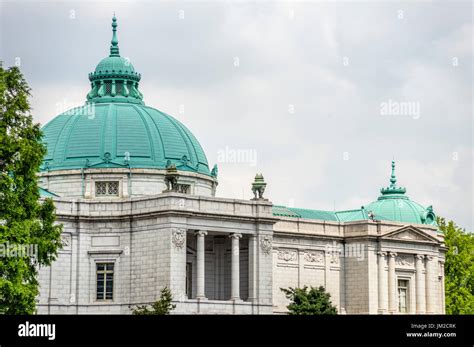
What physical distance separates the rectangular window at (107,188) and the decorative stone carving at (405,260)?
86.9 ft

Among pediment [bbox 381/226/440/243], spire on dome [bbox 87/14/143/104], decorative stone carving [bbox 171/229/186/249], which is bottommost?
→ decorative stone carving [bbox 171/229/186/249]

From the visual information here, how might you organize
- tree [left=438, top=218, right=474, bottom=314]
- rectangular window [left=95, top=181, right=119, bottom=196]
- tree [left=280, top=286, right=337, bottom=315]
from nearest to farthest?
tree [left=280, top=286, right=337, bottom=315] < rectangular window [left=95, top=181, right=119, bottom=196] < tree [left=438, top=218, right=474, bottom=314]

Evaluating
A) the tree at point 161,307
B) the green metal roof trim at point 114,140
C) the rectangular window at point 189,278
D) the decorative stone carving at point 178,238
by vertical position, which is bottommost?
the tree at point 161,307

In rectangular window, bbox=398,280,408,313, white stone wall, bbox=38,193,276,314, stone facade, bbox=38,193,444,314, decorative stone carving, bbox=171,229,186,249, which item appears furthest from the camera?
rectangular window, bbox=398,280,408,313

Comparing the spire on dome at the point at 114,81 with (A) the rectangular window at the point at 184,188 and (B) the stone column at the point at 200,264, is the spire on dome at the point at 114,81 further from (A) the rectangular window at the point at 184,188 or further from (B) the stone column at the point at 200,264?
(B) the stone column at the point at 200,264

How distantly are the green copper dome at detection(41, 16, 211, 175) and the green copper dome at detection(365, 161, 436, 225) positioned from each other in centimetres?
1859

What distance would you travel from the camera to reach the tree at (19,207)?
230 ft

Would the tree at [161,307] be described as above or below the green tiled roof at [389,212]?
below

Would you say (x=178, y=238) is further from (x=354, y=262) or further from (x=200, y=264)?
(x=354, y=262)

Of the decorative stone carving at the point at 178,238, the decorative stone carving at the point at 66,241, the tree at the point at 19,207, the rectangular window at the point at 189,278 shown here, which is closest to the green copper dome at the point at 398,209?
the rectangular window at the point at 189,278

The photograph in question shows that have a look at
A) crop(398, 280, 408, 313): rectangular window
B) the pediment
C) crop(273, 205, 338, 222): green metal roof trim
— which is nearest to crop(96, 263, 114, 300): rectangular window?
crop(273, 205, 338, 222): green metal roof trim

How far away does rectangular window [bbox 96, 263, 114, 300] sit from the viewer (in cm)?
10188

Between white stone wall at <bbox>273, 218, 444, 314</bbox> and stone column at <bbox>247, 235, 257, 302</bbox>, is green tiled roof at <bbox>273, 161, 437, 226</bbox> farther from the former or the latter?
stone column at <bbox>247, 235, 257, 302</bbox>
